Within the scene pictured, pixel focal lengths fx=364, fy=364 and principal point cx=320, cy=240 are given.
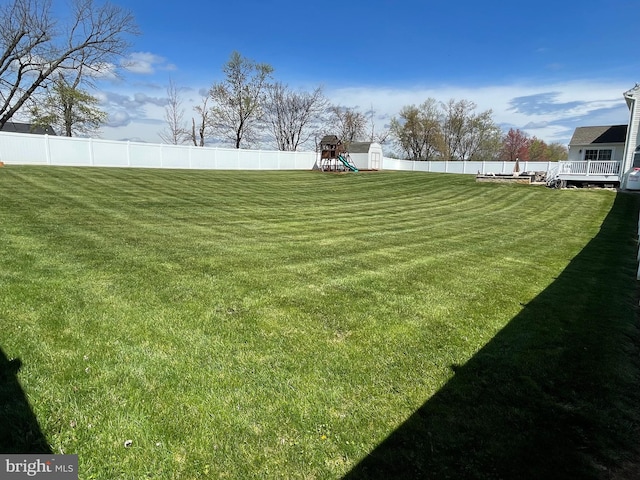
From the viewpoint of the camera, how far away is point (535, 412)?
260cm

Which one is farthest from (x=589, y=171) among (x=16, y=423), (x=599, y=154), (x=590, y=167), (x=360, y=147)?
(x=16, y=423)

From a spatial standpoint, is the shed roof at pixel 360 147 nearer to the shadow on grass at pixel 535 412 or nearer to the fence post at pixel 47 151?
the fence post at pixel 47 151

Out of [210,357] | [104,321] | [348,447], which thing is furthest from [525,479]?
[104,321]

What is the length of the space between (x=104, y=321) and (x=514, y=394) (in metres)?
3.72

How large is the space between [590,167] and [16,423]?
87.8 ft

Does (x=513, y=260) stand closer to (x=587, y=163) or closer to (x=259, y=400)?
(x=259, y=400)

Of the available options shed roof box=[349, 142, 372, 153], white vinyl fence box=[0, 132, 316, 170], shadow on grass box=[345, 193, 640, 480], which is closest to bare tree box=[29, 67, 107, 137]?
white vinyl fence box=[0, 132, 316, 170]

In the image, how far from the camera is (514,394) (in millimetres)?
2807

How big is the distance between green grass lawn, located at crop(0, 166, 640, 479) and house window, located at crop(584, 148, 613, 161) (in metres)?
24.2

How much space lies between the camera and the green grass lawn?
218 cm

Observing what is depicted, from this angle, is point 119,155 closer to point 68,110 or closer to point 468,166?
point 68,110

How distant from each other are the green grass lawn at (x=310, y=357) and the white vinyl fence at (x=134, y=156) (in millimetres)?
16742

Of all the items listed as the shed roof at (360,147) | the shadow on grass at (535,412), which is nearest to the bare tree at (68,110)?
the shed roof at (360,147)

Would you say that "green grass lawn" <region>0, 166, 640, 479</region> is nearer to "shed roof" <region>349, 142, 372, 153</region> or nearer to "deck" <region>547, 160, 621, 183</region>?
"deck" <region>547, 160, 621, 183</region>
